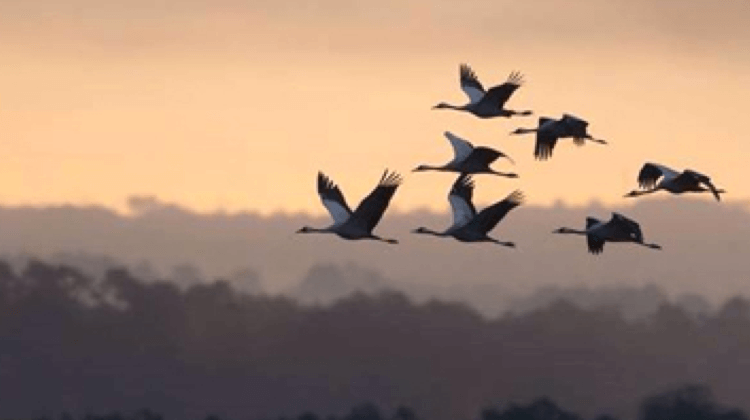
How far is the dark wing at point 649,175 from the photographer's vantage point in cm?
6106

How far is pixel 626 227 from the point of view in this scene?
2312 inches

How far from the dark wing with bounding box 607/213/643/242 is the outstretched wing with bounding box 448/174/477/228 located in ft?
9.48

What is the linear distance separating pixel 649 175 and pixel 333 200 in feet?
18.9

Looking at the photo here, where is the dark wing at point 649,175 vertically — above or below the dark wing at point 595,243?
above

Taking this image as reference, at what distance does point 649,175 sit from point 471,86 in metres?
4.55

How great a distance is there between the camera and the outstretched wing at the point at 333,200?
2399 inches

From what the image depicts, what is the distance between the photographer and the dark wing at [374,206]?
186ft

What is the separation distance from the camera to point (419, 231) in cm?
6378

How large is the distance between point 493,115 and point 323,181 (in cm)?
339

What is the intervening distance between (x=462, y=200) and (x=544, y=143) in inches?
83.7

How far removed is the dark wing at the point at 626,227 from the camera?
189 ft

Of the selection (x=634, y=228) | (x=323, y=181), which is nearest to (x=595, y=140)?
(x=634, y=228)

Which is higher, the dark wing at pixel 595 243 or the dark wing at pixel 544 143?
the dark wing at pixel 544 143

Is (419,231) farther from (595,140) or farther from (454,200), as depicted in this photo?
(595,140)
